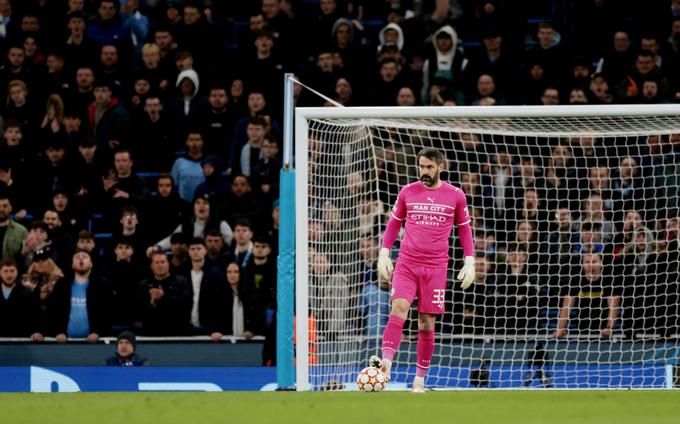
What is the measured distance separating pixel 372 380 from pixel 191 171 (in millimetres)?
6055

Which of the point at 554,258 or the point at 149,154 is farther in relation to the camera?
the point at 149,154

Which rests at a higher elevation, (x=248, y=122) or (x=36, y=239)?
(x=248, y=122)

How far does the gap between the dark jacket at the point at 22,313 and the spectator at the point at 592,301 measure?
5334 millimetres

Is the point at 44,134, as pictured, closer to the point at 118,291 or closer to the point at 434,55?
the point at 118,291

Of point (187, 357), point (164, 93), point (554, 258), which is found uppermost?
point (164, 93)

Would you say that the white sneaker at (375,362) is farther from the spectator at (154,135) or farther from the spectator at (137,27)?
the spectator at (137,27)

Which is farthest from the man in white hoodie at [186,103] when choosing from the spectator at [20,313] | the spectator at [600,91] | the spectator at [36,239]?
the spectator at [600,91]

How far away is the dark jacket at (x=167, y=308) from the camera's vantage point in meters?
12.2

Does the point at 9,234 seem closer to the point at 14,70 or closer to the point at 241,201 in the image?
the point at 241,201

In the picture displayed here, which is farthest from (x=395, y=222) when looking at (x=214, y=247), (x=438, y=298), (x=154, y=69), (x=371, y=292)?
(x=154, y=69)

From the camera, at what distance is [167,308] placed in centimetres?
1220

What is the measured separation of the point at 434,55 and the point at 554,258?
393 centimetres

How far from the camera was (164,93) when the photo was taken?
15.2 m

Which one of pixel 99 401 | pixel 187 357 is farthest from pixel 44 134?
pixel 99 401
